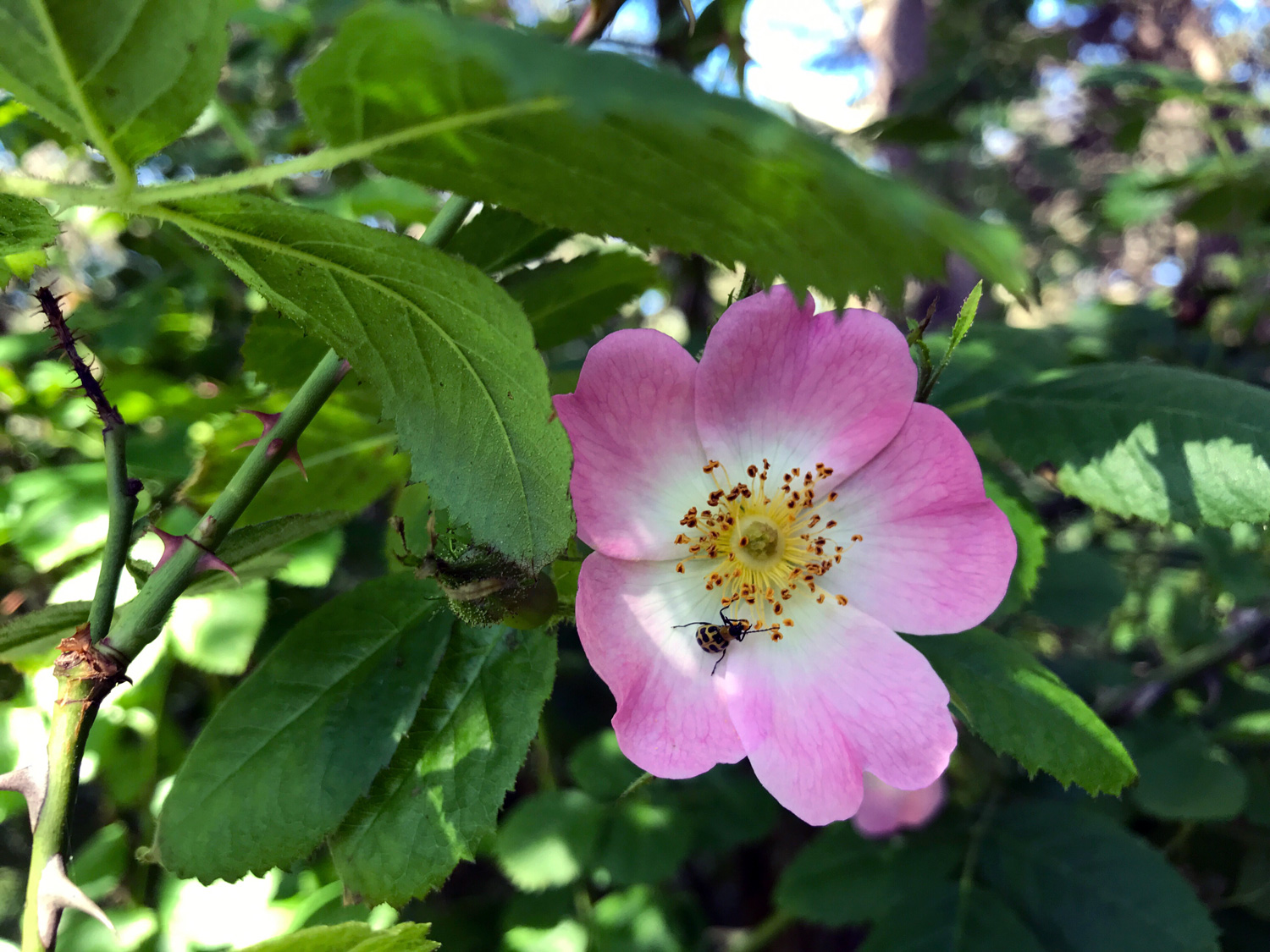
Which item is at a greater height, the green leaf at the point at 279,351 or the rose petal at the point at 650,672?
the green leaf at the point at 279,351

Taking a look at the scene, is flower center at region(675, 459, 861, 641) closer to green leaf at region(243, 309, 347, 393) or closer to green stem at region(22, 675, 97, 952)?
green leaf at region(243, 309, 347, 393)

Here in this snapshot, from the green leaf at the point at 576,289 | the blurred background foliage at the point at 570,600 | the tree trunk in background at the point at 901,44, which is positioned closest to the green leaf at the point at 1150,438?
the blurred background foliage at the point at 570,600

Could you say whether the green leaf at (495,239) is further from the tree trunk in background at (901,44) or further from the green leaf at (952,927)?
the tree trunk in background at (901,44)

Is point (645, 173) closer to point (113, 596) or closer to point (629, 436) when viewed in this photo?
point (629, 436)

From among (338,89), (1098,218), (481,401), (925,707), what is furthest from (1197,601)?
(338,89)

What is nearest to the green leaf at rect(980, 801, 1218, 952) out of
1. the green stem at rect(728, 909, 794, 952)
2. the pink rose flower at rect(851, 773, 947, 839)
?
the pink rose flower at rect(851, 773, 947, 839)

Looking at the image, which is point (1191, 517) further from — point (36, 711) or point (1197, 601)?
point (1197, 601)

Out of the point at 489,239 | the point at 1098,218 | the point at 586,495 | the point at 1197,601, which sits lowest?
the point at 1197,601
